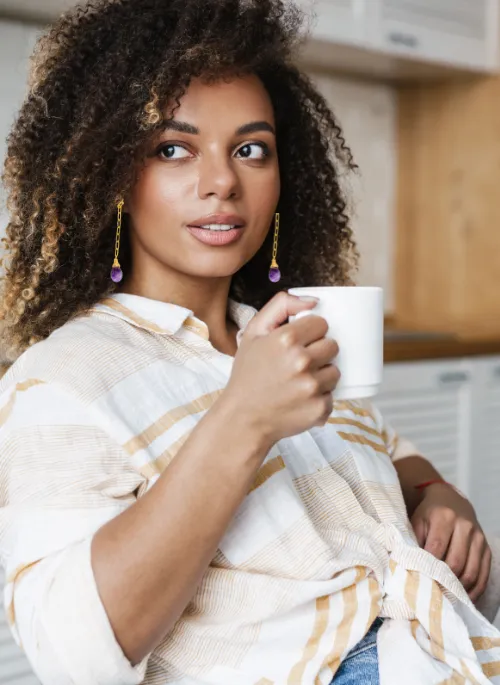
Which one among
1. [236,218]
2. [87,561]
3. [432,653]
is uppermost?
[236,218]

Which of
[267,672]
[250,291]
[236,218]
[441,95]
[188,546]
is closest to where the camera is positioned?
[188,546]

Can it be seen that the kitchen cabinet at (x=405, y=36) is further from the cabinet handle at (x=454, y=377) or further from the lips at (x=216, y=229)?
the lips at (x=216, y=229)

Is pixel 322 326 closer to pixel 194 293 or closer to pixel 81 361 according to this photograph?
pixel 81 361

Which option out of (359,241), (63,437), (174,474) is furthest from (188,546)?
(359,241)

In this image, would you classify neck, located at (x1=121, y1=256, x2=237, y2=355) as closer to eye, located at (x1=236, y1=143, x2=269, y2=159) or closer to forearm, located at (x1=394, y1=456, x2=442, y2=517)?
eye, located at (x1=236, y1=143, x2=269, y2=159)

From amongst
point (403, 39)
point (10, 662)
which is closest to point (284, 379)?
point (10, 662)

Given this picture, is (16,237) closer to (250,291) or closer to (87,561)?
(250,291)

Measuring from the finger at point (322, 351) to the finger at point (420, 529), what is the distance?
39 cm

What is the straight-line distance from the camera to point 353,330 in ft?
2.38

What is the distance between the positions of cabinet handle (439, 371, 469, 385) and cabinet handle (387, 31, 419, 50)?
929 mm

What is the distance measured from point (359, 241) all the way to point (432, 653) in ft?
7.00

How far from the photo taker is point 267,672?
0.78 metres

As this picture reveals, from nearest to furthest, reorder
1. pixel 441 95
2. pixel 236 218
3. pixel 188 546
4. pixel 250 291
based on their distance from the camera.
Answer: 1. pixel 188 546
2. pixel 236 218
3. pixel 250 291
4. pixel 441 95

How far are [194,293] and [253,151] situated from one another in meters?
0.18
